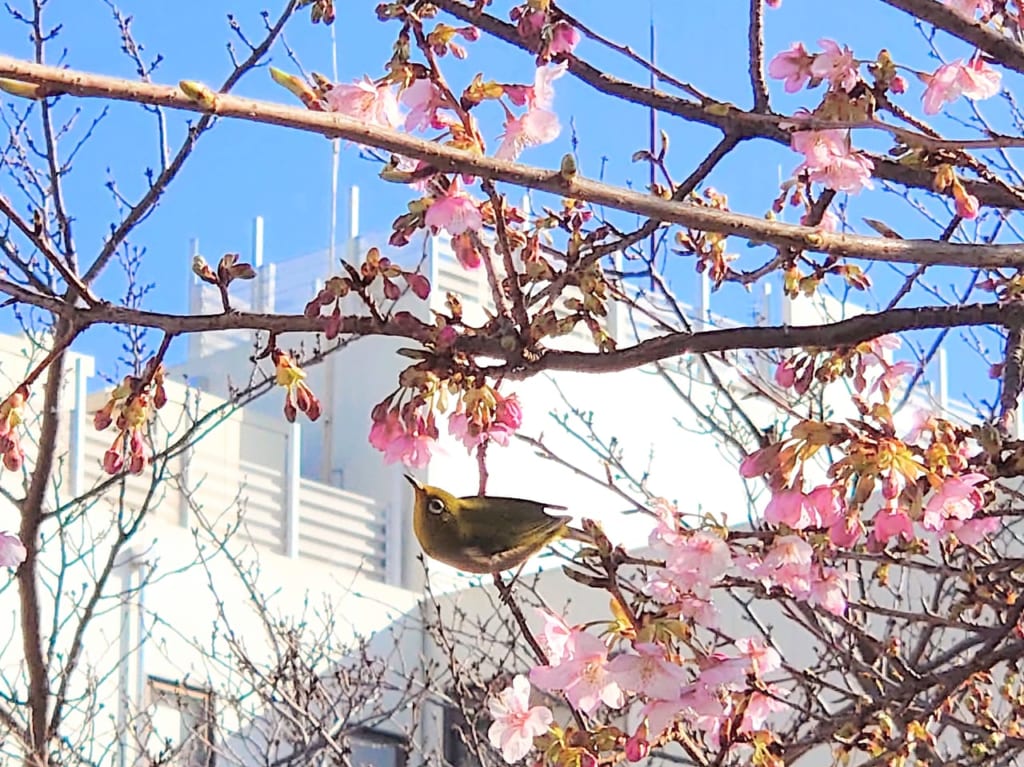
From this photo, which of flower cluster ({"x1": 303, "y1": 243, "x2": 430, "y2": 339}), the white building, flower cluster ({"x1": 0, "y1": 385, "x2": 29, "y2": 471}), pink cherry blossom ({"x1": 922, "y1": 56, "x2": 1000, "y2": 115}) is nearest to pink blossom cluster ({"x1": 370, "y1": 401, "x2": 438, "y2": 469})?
flower cluster ({"x1": 303, "y1": 243, "x2": 430, "y2": 339})

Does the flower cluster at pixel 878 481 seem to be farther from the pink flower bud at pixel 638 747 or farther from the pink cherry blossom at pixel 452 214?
the pink cherry blossom at pixel 452 214

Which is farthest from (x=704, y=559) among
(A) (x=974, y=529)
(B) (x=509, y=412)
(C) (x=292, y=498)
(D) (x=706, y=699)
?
(C) (x=292, y=498)

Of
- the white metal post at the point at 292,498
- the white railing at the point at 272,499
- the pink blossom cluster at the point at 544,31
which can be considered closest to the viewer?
the pink blossom cluster at the point at 544,31

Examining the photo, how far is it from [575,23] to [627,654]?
808mm

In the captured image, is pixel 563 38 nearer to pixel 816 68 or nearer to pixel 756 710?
pixel 816 68

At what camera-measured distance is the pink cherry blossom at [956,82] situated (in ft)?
6.33

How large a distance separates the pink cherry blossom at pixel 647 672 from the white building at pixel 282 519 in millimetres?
3396

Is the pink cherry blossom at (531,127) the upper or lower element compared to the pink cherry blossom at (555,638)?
upper

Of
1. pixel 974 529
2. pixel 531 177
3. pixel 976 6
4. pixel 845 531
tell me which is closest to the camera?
pixel 531 177

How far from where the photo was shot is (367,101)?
167 centimetres

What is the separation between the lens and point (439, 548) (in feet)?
4.58

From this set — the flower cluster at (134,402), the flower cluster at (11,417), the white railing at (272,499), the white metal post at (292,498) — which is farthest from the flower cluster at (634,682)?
the white metal post at (292,498)

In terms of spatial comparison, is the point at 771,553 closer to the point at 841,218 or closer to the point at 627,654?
the point at 627,654

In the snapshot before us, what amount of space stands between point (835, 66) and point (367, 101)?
567mm
